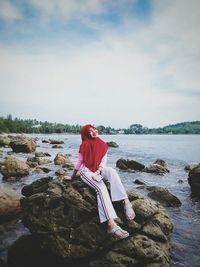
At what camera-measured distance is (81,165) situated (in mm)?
7941

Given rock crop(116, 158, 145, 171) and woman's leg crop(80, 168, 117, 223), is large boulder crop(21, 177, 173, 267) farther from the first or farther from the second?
rock crop(116, 158, 145, 171)

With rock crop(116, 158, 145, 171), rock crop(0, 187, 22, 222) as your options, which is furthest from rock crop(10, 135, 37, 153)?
rock crop(0, 187, 22, 222)

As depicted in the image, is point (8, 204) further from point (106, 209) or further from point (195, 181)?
point (195, 181)

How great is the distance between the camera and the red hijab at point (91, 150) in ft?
25.2

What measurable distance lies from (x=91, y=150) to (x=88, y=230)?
94.9 inches

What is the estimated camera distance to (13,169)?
806 inches

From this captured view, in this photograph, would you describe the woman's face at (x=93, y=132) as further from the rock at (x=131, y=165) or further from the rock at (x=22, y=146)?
the rock at (x=22, y=146)

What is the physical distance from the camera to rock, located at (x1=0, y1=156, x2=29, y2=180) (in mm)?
20094

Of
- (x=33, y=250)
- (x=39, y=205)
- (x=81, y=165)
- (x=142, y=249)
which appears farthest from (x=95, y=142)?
(x=33, y=250)

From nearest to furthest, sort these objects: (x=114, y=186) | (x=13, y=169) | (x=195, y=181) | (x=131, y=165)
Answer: (x=114, y=186)
(x=195, y=181)
(x=13, y=169)
(x=131, y=165)

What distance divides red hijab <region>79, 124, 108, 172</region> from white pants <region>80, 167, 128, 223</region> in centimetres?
23

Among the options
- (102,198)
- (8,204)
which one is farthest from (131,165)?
(102,198)

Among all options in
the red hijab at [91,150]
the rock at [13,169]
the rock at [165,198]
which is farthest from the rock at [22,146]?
the red hijab at [91,150]

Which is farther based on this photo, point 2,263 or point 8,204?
point 8,204
